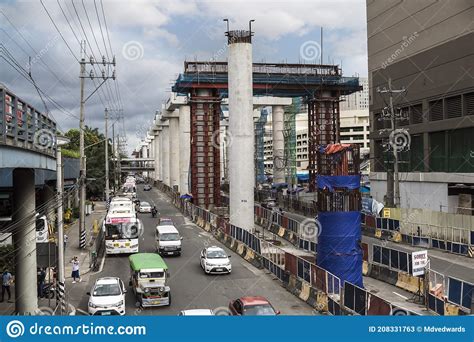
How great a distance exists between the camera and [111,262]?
116 feet

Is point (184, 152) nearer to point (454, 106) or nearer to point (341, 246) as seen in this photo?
point (454, 106)

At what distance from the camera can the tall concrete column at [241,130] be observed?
48.4 metres

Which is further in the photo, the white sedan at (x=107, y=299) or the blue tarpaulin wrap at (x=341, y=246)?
the blue tarpaulin wrap at (x=341, y=246)

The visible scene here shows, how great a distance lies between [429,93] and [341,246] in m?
34.2

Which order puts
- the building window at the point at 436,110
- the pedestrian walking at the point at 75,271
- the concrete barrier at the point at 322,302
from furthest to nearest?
the building window at the point at 436,110 < the pedestrian walking at the point at 75,271 < the concrete barrier at the point at 322,302

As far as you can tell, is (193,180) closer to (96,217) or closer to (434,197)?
(96,217)

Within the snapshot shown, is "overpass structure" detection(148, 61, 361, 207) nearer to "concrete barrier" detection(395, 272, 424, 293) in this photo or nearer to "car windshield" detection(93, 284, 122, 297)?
"concrete barrier" detection(395, 272, 424, 293)

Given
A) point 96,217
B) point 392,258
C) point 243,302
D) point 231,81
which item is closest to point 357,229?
point 392,258

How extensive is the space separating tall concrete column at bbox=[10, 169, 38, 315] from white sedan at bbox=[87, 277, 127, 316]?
8.49 feet

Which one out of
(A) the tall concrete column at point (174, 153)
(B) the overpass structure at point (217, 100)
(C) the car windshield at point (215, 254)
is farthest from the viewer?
(A) the tall concrete column at point (174, 153)

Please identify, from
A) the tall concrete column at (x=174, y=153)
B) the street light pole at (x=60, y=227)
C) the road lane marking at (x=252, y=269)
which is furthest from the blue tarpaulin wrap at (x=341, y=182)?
the tall concrete column at (x=174, y=153)

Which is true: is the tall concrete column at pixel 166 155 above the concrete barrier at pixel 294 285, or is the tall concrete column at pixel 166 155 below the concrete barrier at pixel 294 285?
above

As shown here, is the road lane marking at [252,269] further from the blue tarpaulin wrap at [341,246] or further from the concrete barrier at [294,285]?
the blue tarpaulin wrap at [341,246]

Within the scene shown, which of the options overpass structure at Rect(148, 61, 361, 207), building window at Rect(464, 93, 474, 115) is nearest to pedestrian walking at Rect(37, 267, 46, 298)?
building window at Rect(464, 93, 474, 115)
